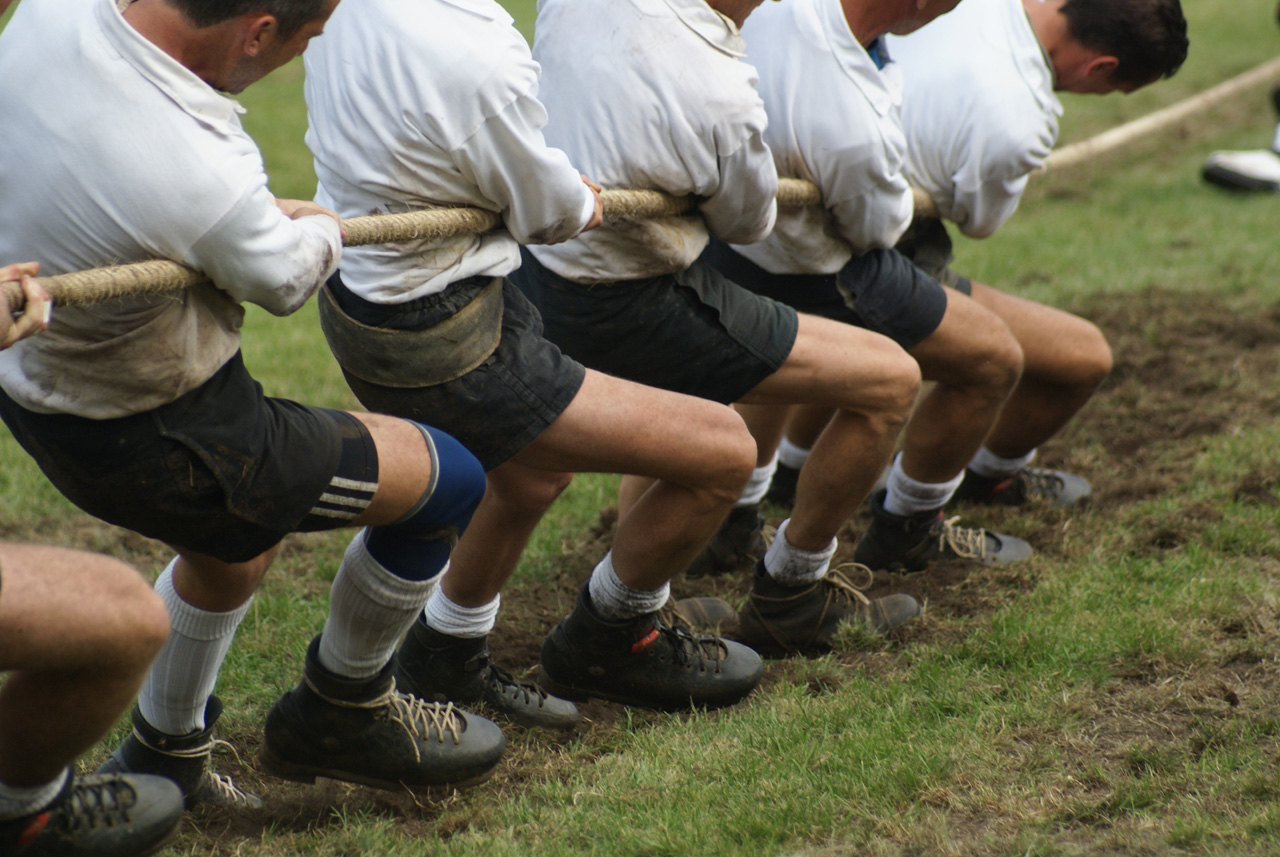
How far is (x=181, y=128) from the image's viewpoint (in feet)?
5.98

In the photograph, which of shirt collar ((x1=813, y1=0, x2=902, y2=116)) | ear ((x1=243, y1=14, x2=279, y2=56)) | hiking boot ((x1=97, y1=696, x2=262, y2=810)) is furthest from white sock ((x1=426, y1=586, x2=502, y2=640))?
shirt collar ((x1=813, y1=0, x2=902, y2=116))

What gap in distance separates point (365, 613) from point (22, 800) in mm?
716

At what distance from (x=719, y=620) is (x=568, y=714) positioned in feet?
2.52

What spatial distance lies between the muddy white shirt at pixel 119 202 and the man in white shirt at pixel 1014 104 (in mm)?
2266

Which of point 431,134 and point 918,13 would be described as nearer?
point 431,134

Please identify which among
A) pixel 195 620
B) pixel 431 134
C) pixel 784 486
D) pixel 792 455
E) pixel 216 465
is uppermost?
pixel 431 134

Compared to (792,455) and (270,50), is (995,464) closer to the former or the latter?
(792,455)

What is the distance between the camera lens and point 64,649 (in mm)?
1718

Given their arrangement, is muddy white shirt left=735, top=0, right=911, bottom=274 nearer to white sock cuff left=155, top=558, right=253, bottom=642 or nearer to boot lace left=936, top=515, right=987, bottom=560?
boot lace left=936, top=515, right=987, bottom=560

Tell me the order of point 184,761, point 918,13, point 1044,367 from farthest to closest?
1. point 1044,367
2. point 918,13
3. point 184,761

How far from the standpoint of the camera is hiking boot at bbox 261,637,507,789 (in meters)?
2.52

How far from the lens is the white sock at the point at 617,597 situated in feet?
9.70

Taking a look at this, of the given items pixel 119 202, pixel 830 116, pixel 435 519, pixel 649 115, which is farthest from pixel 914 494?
pixel 119 202

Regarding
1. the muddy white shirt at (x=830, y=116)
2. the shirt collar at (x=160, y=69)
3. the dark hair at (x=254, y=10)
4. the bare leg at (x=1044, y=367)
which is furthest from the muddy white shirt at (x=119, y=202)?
the bare leg at (x=1044, y=367)
